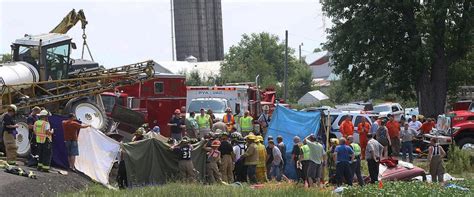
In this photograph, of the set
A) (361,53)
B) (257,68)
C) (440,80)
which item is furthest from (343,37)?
(257,68)

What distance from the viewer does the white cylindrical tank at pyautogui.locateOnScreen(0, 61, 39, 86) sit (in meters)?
22.4

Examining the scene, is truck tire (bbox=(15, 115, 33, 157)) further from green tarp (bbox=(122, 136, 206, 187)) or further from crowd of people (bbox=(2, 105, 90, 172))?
green tarp (bbox=(122, 136, 206, 187))

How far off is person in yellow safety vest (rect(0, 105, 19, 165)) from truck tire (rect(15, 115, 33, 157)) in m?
1.18

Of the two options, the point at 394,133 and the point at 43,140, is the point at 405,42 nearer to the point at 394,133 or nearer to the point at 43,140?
the point at 394,133

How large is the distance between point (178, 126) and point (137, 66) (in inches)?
114

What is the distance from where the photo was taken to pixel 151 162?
21.7 m

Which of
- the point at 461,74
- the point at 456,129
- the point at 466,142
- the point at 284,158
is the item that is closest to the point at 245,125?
the point at 284,158

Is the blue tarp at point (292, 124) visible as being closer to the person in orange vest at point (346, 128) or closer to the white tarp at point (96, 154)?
the person in orange vest at point (346, 128)

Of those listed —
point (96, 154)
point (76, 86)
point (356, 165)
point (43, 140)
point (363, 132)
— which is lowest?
point (356, 165)

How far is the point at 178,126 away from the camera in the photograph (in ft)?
82.4

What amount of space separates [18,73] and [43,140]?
4.69m

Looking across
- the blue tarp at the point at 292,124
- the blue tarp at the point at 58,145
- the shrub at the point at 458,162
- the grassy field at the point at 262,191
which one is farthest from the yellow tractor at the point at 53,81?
the shrub at the point at 458,162

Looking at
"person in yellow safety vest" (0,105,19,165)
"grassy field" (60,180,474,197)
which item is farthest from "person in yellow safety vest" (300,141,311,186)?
"person in yellow safety vest" (0,105,19,165)

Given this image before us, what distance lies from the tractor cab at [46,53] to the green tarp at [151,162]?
4.27 m
